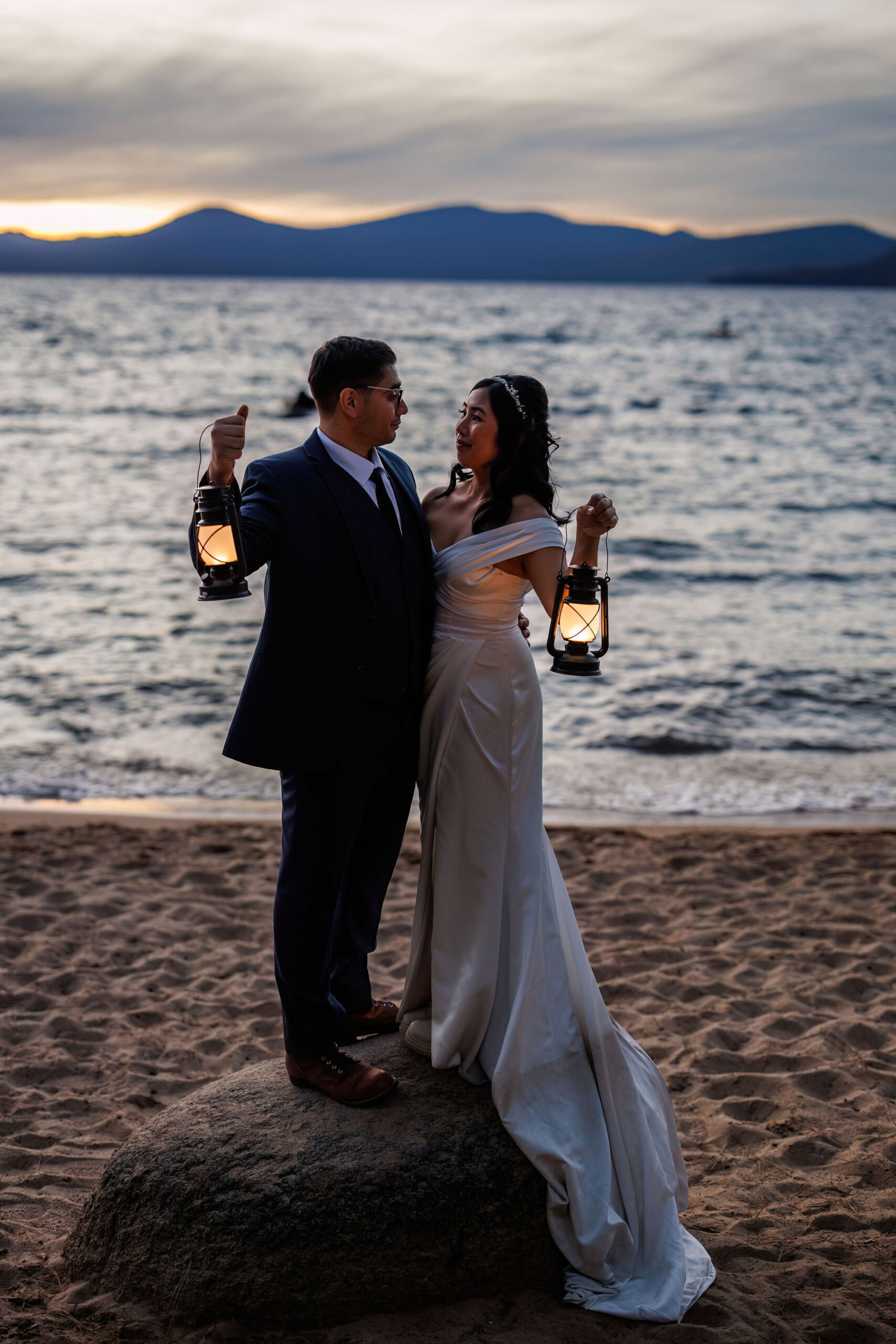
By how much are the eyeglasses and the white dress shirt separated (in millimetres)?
169

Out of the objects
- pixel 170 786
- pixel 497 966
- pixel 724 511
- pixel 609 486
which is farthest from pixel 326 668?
pixel 609 486

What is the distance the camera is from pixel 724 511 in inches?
826

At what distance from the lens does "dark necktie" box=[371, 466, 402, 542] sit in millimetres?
3387

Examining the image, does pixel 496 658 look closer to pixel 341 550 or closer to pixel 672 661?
pixel 341 550

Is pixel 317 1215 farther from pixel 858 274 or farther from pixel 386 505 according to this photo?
pixel 858 274

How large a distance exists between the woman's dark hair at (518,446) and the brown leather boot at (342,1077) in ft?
5.48

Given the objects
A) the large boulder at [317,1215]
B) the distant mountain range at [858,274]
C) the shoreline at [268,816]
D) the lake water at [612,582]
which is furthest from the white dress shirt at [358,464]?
the distant mountain range at [858,274]

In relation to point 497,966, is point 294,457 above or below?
above

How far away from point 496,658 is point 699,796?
212 inches

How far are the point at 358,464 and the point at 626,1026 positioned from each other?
3.04 m

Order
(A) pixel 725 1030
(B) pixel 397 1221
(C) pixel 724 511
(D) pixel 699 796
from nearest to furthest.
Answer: (B) pixel 397 1221, (A) pixel 725 1030, (D) pixel 699 796, (C) pixel 724 511

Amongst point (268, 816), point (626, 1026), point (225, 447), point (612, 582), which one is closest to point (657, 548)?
point (612, 582)

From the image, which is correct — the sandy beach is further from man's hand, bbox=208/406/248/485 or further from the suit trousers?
man's hand, bbox=208/406/248/485

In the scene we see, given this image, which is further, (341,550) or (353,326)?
(353,326)
